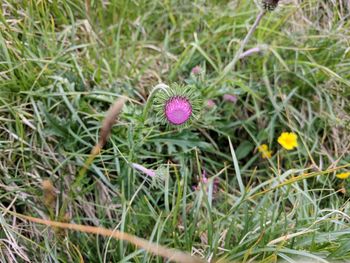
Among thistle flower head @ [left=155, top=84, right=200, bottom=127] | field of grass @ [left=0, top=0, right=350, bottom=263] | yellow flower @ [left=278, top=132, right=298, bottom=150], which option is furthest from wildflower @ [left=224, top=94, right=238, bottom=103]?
thistle flower head @ [left=155, top=84, right=200, bottom=127]

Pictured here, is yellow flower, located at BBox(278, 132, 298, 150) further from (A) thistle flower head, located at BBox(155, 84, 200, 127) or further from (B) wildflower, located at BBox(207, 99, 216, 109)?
(A) thistle flower head, located at BBox(155, 84, 200, 127)

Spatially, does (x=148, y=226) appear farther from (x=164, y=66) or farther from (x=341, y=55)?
(x=341, y=55)

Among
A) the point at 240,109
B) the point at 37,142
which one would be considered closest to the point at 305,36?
the point at 240,109

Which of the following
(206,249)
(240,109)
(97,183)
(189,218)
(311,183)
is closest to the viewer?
(206,249)

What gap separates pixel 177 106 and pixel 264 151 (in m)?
0.68

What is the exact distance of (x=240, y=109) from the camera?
2328 millimetres

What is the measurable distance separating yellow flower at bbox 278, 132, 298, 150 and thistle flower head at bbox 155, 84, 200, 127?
65cm

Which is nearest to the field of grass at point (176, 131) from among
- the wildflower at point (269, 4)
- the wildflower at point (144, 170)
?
the wildflower at point (144, 170)

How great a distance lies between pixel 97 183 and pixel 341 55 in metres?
1.21

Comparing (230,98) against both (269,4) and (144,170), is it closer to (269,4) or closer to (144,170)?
(269,4)

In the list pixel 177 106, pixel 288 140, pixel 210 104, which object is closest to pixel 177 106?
pixel 177 106

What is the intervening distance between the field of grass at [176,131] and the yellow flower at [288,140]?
0.04 m

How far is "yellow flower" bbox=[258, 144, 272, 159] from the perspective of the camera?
212 cm

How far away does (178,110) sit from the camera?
1.55 meters
